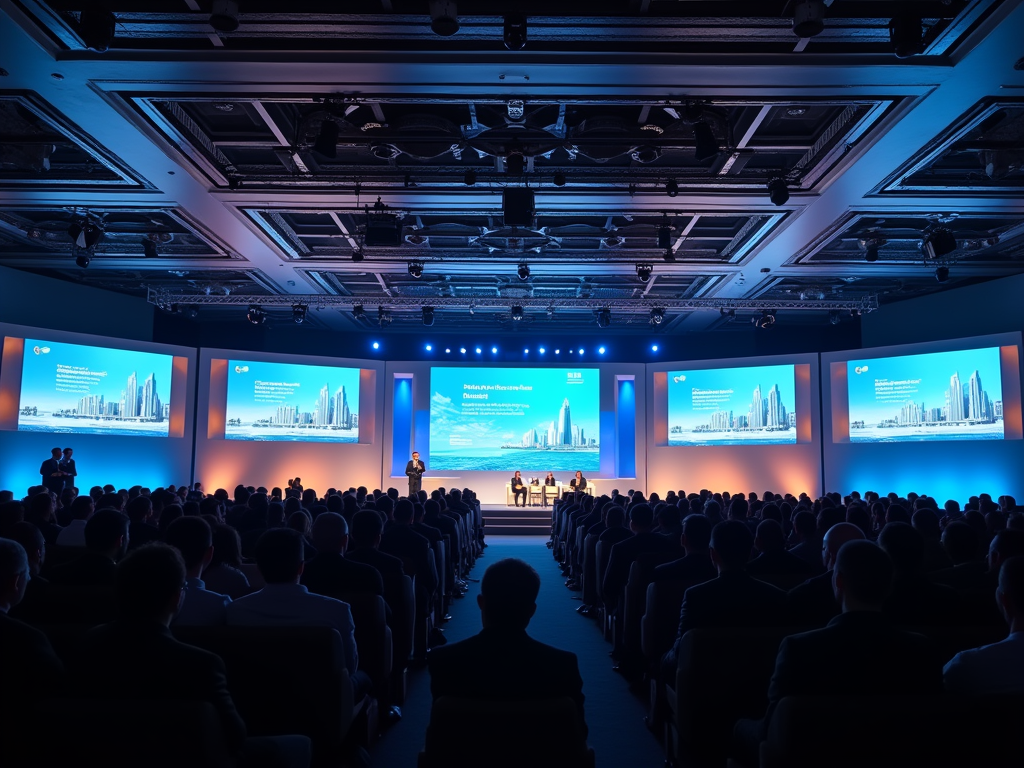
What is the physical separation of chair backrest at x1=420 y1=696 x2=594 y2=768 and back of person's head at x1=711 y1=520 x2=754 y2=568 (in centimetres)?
178

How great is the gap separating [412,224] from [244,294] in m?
6.26

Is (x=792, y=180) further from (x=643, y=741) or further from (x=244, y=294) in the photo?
(x=244, y=294)

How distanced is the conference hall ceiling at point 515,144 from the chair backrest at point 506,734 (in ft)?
16.4

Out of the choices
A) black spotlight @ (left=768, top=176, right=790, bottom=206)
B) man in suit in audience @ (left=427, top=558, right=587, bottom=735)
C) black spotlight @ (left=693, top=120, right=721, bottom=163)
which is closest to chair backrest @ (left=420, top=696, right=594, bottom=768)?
man in suit in audience @ (left=427, top=558, right=587, bottom=735)

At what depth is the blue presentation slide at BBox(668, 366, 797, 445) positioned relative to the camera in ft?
57.8

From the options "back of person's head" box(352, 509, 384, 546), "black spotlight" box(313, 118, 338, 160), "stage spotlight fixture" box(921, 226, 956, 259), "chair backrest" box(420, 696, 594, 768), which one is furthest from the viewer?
"stage spotlight fixture" box(921, 226, 956, 259)

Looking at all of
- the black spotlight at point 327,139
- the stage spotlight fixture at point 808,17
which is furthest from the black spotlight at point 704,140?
the black spotlight at point 327,139

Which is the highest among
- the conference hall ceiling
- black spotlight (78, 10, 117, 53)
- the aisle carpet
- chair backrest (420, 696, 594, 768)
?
the conference hall ceiling

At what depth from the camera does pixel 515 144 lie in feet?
27.9

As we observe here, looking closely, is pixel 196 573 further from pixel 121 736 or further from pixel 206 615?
pixel 121 736

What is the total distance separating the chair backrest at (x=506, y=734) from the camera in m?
1.98

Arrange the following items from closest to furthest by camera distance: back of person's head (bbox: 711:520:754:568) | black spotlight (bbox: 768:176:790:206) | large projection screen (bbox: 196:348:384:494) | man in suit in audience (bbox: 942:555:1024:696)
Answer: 1. man in suit in audience (bbox: 942:555:1024:696)
2. back of person's head (bbox: 711:520:754:568)
3. black spotlight (bbox: 768:176:790:206)
4. large projection screen (bbox: 196:348:384:494)

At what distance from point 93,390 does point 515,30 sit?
40.5ft

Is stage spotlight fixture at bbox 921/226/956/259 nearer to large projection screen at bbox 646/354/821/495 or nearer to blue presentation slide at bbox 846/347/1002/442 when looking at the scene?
blue presentation slide at bbox 846/347/1002/442
